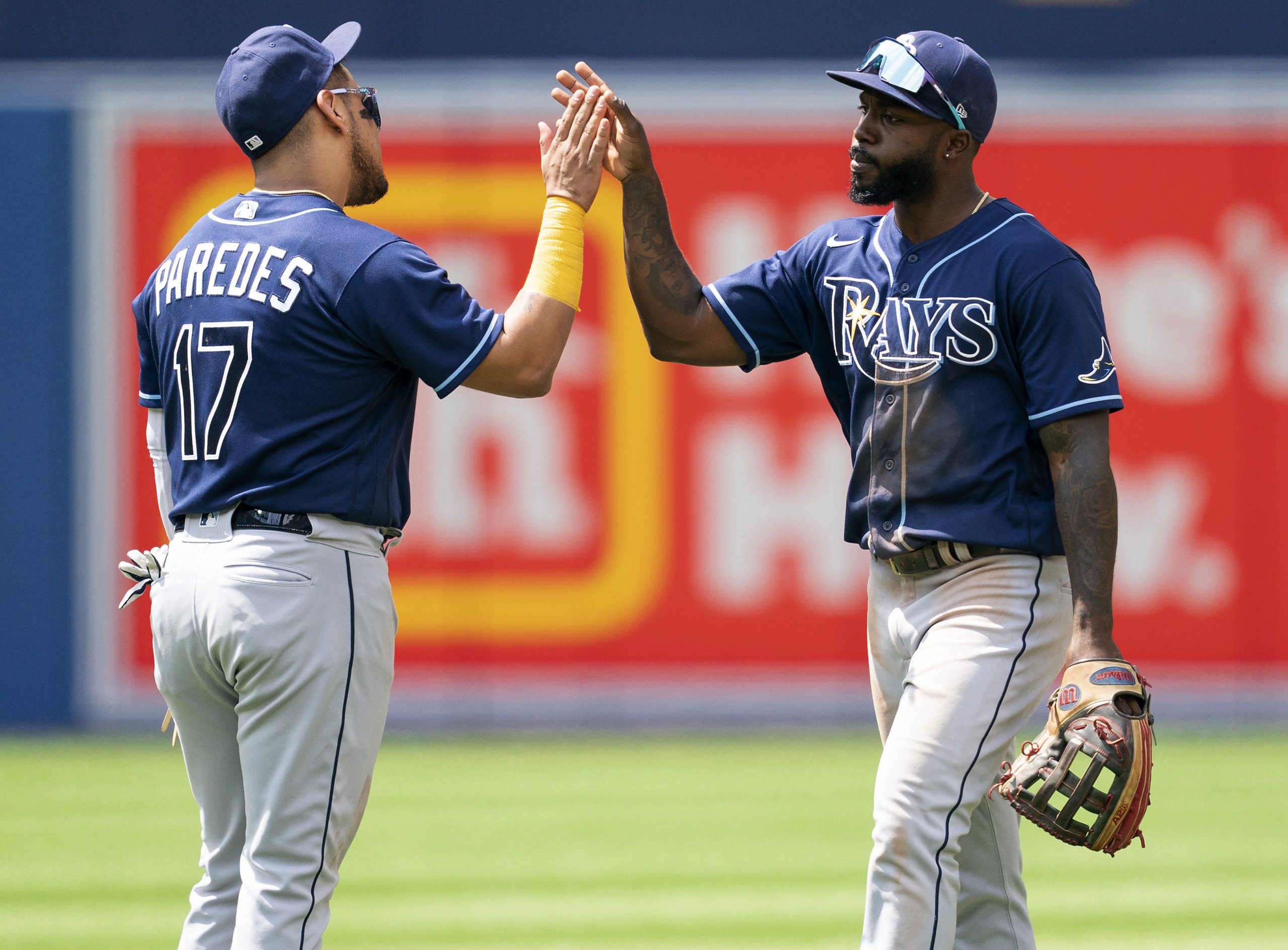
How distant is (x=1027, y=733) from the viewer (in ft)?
30.7

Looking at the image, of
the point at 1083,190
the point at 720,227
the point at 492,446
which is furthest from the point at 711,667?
the point at 1083,190

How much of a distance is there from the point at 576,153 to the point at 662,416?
20.9 ft

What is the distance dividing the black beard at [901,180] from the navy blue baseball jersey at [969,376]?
12 centimetres

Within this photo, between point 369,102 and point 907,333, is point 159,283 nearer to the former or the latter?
point 369,102

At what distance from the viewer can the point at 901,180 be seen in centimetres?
395

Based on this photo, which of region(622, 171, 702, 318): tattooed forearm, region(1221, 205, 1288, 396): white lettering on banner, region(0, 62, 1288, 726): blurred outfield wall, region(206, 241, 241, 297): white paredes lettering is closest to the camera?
region(206, 241, 241, 297): white paredes lettering

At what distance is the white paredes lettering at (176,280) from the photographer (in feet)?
11.7

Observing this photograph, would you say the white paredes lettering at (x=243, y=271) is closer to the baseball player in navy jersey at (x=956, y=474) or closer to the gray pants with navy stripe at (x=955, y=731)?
the baseball player in navy jersey at (x=956, y=474)

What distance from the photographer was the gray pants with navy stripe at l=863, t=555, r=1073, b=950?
11.6ft

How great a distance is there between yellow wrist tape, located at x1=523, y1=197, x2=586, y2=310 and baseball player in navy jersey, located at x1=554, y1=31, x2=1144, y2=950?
1.51ft

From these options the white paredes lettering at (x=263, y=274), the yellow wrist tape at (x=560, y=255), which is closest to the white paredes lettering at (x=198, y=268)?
the white paredes lettering at (x=263, y=274)

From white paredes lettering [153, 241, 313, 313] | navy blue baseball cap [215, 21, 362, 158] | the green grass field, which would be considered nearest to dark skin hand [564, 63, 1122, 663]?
navy blue baseball cap [215, 21, 362, 158]

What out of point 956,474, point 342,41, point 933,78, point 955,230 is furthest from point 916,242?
point 342,41

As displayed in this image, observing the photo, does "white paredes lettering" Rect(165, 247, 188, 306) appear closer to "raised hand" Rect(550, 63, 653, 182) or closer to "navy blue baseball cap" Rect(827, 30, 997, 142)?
"raised hand" Rect(550, 63, 653, 182)
